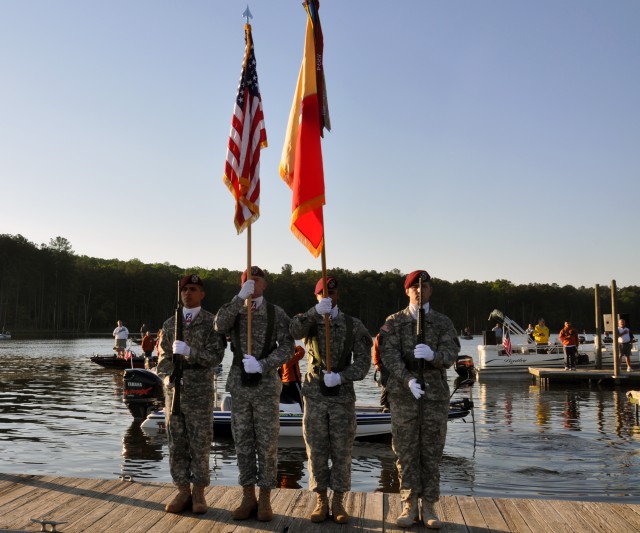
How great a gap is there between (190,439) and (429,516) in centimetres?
215

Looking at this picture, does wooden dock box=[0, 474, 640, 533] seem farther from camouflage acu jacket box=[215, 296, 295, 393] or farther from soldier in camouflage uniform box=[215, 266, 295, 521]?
camouflage acu jacket box=[215, 296, 295, 393]

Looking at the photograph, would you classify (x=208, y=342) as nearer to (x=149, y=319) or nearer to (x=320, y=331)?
(x=320, y=331)

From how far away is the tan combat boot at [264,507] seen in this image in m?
5.97

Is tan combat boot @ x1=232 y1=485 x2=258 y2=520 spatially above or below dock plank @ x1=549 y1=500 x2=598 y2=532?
above

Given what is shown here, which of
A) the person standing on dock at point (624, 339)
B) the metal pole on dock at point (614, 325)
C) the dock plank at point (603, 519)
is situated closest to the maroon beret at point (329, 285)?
the dock plank at point (603, 519)

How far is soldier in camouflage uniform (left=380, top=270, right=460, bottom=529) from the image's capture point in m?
5.91

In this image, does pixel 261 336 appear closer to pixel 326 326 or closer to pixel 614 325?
pixel 326 326

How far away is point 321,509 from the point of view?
597 cm

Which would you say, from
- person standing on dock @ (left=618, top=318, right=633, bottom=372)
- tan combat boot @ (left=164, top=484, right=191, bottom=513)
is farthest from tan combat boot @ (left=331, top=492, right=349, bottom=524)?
person standing on dock @ (left=618, top=318, right=633, bottom=372)

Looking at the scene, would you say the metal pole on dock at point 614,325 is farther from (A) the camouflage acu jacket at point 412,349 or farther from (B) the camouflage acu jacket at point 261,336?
(B) the camouflage acu jacket at point 261,336

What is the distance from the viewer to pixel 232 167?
23.1ft

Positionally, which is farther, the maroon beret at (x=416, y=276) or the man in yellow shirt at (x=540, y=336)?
the man in yellow shirt at (x=540, y=336)

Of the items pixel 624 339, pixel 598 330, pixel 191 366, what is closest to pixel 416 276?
pixel 191 366

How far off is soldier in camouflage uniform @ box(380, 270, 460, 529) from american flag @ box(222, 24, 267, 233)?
186 cm
